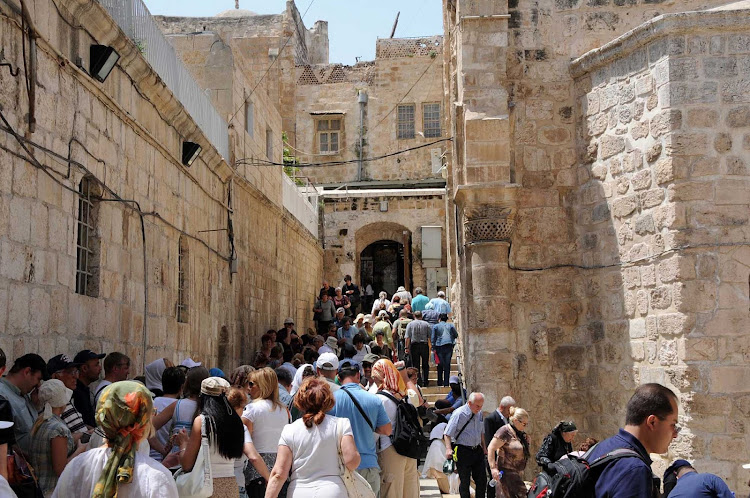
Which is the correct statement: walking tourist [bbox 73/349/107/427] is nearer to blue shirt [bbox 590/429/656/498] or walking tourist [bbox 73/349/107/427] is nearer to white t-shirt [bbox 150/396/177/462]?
white t-shirt [bbox 150/396/177/462]

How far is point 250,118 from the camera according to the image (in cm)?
1535

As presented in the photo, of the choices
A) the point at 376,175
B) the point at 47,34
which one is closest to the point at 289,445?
the point at 47,34

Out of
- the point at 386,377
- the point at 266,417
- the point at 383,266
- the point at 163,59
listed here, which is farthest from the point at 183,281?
the point at 383,266

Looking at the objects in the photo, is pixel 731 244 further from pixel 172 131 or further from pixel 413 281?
pixel 413 281

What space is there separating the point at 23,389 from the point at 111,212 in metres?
2.96

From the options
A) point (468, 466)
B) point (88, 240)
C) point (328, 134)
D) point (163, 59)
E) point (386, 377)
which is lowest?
point (468, 466)

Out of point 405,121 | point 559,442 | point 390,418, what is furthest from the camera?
point 405,121

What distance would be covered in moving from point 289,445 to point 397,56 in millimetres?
28615

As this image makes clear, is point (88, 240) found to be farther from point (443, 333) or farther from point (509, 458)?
point (443, 333)

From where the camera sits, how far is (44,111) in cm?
640

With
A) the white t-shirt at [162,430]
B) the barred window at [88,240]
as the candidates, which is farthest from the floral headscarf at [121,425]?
the barred window at [88,240]

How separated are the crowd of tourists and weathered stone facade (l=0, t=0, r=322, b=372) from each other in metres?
0.67

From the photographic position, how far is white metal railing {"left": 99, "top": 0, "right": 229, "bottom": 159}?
8.77 m

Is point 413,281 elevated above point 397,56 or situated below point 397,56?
below
